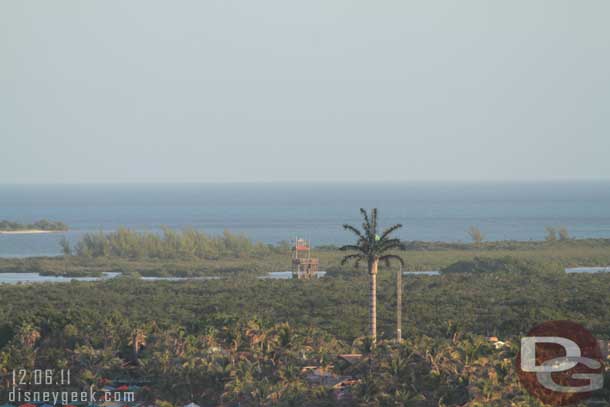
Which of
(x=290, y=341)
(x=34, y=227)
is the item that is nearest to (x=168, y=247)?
(x=34, y=227)

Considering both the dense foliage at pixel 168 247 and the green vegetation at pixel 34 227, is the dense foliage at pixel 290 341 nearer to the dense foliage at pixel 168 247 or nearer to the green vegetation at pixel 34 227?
the dense foliage at pixel 168 247

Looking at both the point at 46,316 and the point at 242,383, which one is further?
the point at 46,316

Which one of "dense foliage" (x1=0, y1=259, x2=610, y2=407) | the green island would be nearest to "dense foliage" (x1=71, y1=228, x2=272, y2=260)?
the green island

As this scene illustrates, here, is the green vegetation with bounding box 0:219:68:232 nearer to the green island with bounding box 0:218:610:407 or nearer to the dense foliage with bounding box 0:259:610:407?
the green island with bounding box 0:218:610:407

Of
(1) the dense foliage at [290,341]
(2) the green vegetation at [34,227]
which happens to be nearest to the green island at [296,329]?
(1) the dense foliage at [290,341]

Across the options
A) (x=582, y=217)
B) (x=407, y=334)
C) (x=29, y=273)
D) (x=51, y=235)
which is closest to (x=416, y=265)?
(x=29, y=273)

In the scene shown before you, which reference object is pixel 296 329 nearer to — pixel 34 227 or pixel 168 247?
pixel 168 247

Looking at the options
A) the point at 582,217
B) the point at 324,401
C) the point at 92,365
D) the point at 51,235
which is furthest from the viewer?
the point at 582,217

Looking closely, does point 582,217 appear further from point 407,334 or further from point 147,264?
point 407,334
